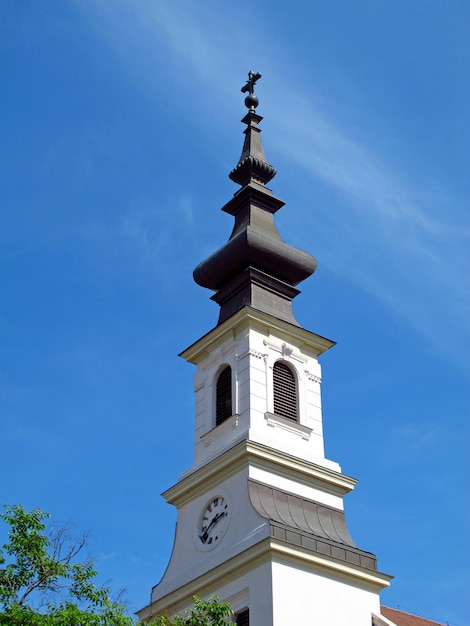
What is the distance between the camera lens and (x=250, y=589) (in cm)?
2709

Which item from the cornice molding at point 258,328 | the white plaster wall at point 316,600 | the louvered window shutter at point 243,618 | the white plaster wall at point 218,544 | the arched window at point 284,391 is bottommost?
the louvered window shutter at point 243,618

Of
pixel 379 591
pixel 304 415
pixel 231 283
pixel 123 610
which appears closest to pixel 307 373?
pixel 304 415

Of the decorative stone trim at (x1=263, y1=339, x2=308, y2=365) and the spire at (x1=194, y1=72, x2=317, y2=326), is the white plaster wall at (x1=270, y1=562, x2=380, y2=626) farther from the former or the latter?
the spire at (x1=194, y1=72, x2=317, y2=326)

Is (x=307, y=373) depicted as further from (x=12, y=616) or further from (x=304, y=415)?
(x=12, y=616)

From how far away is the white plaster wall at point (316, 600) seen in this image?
26.5 metres

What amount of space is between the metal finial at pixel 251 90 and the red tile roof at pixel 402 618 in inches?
695

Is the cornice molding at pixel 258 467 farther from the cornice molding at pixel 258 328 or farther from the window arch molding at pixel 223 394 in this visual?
the cornice molding at pixel 258 328

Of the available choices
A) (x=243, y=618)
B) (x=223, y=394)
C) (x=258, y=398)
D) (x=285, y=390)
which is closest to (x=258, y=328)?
(x=285, y=390)

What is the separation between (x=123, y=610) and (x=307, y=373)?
14585mm

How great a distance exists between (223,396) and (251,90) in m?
13.9

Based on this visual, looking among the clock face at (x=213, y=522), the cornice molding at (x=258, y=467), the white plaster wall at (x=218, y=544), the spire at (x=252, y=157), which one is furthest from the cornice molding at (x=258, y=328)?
the spire at (x=252, y=157)

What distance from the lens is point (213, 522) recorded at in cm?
3009

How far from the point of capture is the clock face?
2966 centimetres

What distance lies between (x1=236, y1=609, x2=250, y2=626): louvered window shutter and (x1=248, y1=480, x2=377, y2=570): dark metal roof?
1819 mm
